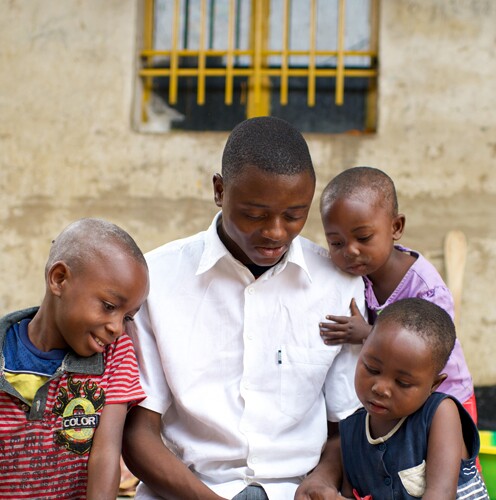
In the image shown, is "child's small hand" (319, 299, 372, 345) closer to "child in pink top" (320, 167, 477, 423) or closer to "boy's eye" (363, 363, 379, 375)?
"child in pink top" (320, 167, 477, 423)

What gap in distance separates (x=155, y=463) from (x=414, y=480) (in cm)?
77

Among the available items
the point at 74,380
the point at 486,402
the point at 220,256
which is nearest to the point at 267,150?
the point at 220,256

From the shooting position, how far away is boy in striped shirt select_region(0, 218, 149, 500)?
227 cm

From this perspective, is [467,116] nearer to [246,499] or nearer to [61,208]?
[61,208]

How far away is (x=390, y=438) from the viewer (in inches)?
95.5

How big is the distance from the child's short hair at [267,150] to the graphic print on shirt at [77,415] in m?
0.78

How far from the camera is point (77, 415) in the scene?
2.30 m

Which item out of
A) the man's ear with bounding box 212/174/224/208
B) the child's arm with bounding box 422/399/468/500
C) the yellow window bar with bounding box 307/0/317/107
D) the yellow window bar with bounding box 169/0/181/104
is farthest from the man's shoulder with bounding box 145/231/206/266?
the yellow window bar with bounding box 169/0/181/104

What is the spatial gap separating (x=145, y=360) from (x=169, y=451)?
0.29 m

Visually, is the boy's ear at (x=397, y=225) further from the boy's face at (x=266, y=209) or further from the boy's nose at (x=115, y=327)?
the boy's nose at (x=115, y=327)

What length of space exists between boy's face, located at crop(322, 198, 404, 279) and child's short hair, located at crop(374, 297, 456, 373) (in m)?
0.32

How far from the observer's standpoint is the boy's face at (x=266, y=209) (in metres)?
2.37

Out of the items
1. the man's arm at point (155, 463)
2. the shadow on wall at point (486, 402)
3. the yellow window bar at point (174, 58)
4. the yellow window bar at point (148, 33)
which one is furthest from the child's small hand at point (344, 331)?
the yellow window bar at point (148, 33)

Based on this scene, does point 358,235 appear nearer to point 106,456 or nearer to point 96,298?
point 96,298
